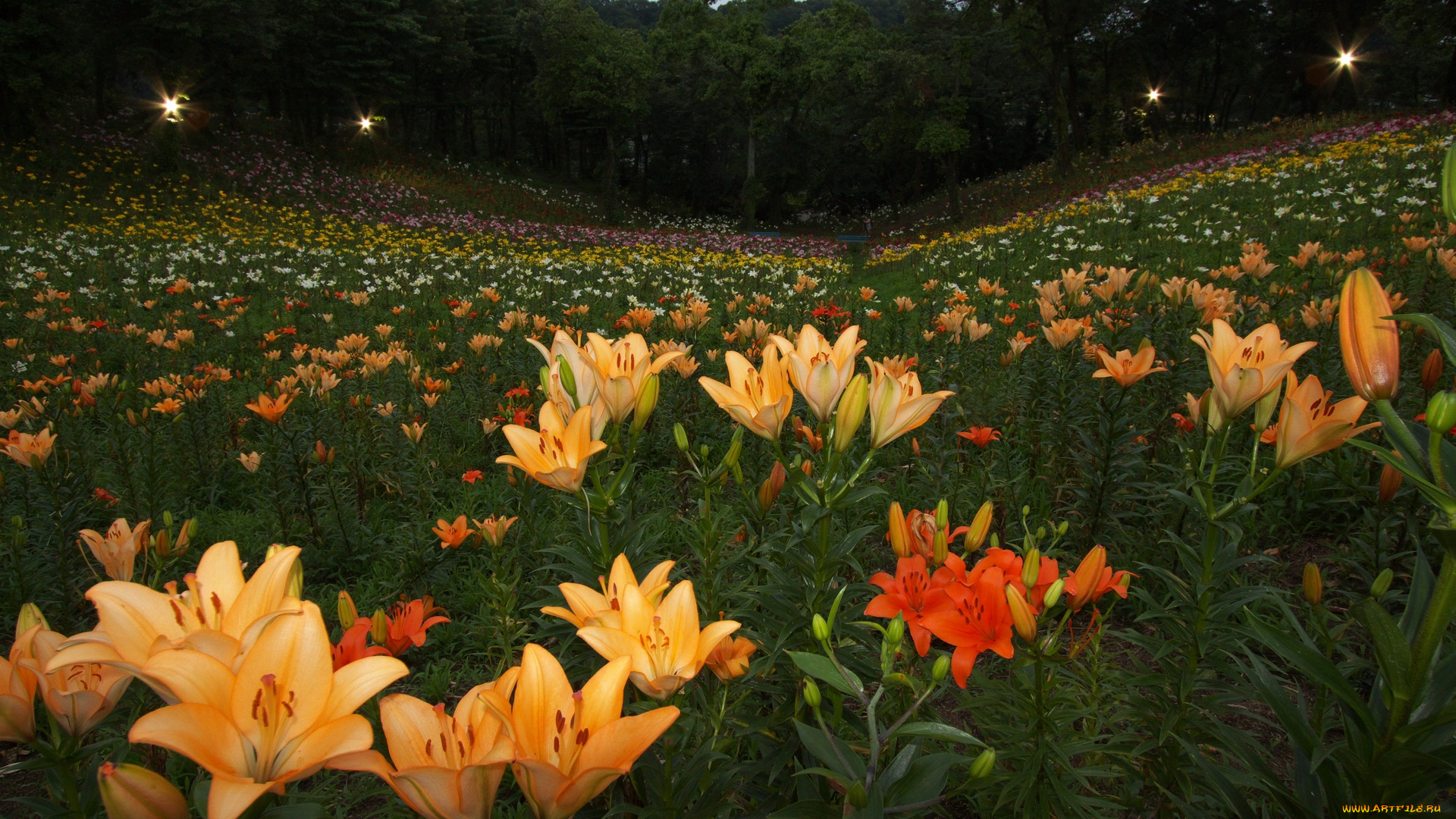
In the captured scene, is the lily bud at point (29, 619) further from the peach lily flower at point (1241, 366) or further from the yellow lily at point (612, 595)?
the peach lily flower at point (1241, 366)

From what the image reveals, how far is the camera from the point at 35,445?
7.24ft

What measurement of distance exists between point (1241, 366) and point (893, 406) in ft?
2.53

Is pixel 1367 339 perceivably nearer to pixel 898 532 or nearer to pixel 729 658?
pixel 898 532

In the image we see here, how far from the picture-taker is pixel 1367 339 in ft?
2.85

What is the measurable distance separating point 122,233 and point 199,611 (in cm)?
1204

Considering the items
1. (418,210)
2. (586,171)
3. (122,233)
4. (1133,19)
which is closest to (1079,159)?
(1133,19)

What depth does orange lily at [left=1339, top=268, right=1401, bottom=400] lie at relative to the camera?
2.73 feet

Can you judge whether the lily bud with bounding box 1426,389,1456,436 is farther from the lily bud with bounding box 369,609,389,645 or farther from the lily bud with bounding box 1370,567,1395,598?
the lily bud with bounding box 369,609,389,645

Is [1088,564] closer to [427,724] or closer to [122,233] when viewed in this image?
[427,724]

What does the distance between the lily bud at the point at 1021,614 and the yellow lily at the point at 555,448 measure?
683 millimetres

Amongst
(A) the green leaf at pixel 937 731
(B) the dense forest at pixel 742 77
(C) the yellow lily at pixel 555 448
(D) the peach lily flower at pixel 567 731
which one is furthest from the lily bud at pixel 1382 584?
(B) the dense forest at pixel 742 77

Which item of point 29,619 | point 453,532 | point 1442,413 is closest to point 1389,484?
point 1442,413

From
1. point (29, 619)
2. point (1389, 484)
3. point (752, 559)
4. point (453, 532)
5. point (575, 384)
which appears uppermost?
point (575, 384)

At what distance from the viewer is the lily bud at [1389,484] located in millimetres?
1618
